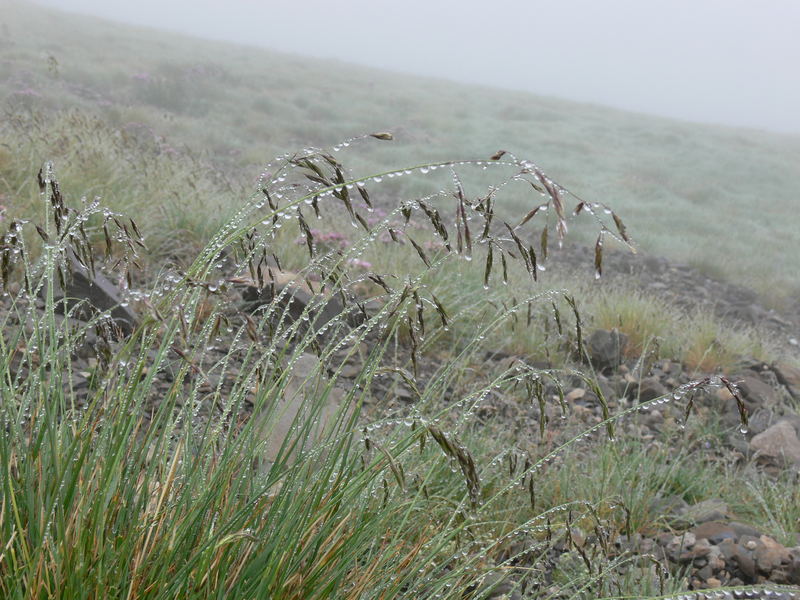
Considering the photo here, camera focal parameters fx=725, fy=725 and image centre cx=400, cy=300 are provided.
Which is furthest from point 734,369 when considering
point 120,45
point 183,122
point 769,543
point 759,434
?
point 120,45

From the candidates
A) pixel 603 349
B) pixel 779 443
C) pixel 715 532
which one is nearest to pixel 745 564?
pixel 715 532

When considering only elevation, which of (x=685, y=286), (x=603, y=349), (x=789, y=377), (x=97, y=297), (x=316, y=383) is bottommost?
(x=685, y=286)

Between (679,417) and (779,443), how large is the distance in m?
0.64

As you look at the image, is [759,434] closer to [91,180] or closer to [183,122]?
[91,180]

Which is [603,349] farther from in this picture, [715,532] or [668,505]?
[715,532]

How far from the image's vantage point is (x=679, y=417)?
4.28 m

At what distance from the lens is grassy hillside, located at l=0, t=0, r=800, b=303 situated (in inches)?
485

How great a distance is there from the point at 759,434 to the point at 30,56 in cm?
2100

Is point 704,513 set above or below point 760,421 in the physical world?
above

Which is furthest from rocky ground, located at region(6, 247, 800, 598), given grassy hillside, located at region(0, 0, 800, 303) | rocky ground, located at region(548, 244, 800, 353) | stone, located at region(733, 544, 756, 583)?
rocky ground, located at region(548, 244, 800, 353)

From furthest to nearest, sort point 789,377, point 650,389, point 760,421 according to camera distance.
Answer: point 789,377 < point 650,389 < point 760,421

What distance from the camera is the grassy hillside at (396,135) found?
12.3 meters

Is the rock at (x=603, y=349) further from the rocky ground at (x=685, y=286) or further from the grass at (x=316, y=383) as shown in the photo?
the rocky ground at (x=685, y=286)

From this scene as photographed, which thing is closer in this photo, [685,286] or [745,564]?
[745,564]
